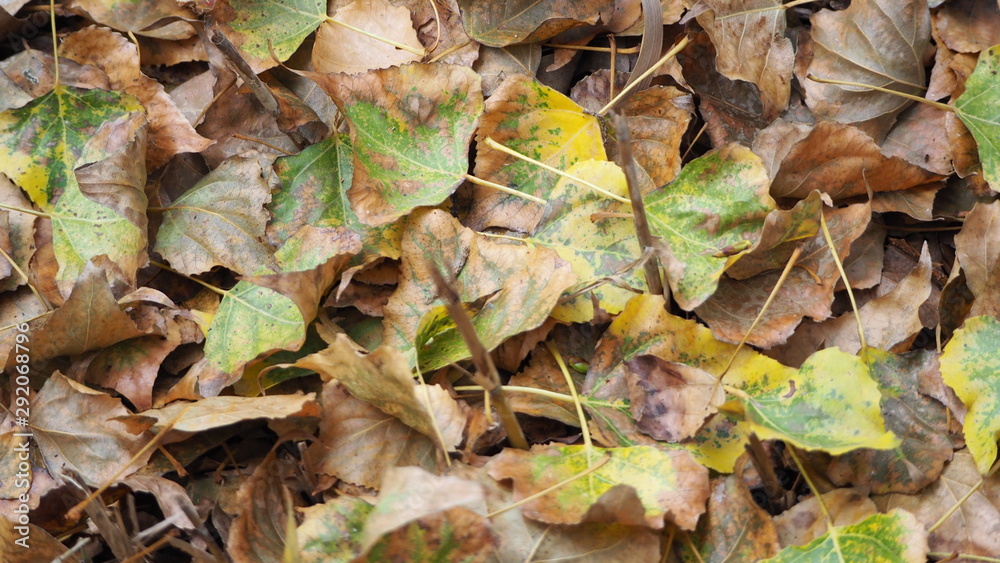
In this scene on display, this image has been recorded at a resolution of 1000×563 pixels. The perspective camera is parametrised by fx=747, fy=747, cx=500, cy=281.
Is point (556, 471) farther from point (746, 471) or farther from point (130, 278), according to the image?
point (130, 278)

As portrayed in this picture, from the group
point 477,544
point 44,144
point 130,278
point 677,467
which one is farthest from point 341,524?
point 44,144

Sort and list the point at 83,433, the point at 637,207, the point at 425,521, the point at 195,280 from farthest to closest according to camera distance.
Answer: the point at 195,280
the point at 83,433
the point at 637,207
the point at 425,521

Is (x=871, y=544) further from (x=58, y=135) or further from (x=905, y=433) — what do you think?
(x=58, y=135)

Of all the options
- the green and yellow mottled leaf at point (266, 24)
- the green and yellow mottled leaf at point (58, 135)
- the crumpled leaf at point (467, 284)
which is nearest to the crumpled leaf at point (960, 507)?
the crumpled leaf at point (467, 284)

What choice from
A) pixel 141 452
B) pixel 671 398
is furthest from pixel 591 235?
pixel 141 452

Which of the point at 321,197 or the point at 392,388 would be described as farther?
the point at 321,197
